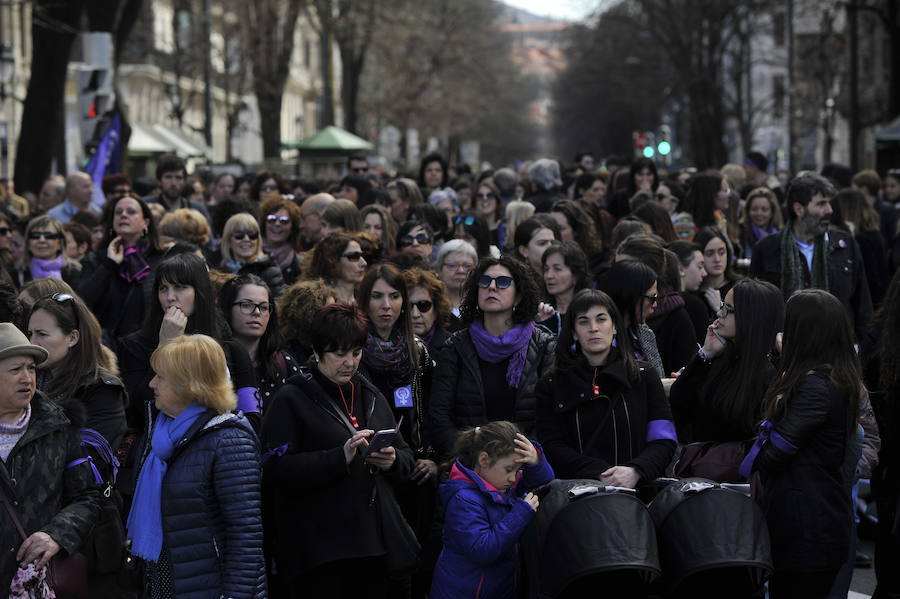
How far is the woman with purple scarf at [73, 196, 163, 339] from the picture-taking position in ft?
30.8

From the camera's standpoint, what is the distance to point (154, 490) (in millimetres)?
5863

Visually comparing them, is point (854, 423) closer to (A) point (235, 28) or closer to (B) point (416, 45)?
(A) point (235, 28)

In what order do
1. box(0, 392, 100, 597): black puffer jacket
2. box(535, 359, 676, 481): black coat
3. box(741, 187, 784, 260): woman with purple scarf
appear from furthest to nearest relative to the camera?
box(741, 187, 784, 260): woman with purple scarf < box(535, 359, 676, 481): black coat < box(0, 392, 100, 597): black puffer jacket

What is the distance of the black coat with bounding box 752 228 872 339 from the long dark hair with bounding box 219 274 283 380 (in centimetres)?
411

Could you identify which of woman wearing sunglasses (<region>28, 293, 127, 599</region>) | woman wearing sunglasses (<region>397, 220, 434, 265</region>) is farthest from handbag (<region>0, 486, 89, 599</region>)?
woman wearing sunglasses (<region>397, 220, 434, 265</region>)

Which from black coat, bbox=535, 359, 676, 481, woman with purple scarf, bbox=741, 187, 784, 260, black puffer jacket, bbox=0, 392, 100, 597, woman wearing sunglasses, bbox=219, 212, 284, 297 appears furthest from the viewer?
woman with purple scarf, bbox=741, 187, 784, 260

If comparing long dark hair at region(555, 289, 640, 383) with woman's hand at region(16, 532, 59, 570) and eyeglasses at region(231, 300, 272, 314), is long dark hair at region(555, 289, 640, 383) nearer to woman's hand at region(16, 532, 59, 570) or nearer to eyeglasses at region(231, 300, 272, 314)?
eyeglasses at region(231, 300, 272, 314)

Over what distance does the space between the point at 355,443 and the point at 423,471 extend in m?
0.88

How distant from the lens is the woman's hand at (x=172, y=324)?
23.6 feet

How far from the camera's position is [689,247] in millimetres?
9320

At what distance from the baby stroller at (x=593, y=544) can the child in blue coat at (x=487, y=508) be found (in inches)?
10.2

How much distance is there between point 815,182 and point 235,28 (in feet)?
109

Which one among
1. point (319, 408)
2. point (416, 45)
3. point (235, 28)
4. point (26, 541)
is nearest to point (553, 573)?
point (319, 408)

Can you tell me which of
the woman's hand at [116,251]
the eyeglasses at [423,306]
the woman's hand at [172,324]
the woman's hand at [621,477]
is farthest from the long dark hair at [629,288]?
the woman's hand at [116,251]
